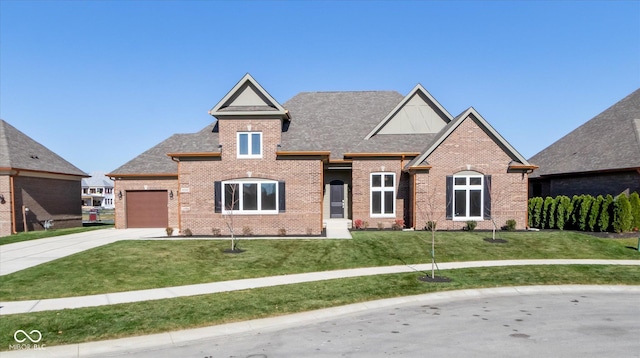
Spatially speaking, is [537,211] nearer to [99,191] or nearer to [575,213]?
[575,213]

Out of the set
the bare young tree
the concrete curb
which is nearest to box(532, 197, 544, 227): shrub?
the concrete curb

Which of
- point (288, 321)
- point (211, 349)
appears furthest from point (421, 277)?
point (211, 349)

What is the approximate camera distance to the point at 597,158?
22703 millimetres

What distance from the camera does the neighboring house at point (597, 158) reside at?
20547mm

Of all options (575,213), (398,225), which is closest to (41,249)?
(398,225)

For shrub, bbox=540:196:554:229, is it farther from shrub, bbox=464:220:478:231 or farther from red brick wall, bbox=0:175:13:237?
red brick wall, bbox=0:175:13:237

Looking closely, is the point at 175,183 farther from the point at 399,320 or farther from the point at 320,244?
the point at 399,320

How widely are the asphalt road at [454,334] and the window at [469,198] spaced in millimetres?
10191

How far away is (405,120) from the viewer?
23.2 meters

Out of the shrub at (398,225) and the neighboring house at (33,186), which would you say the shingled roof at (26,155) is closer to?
the neighboring house at (33,186)

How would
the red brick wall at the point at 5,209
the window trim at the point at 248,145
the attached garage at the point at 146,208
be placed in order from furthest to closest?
1. the attached garage at the point at 146,208
2. the red brick wall at the point at 5,209
3. the window trim at the point at 248,145

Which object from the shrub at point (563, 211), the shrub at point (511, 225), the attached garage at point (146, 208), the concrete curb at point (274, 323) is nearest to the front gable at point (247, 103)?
the attached garage at point (146, 208)

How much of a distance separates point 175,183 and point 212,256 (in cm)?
1160

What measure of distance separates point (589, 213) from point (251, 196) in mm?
19678
